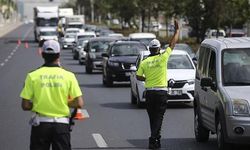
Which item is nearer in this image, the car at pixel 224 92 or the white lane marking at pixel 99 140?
the car at pixel 224 92

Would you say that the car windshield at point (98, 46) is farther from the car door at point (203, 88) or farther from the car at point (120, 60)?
the car door at point (203, 88)

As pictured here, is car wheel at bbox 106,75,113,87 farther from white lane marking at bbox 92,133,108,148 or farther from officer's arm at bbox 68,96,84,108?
officer's arm at bbox 68,96,84,108

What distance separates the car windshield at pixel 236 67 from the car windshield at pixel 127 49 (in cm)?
1576

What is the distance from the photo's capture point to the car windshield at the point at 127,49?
2834 cm

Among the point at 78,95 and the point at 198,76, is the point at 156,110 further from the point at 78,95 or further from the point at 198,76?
the point at 78,95

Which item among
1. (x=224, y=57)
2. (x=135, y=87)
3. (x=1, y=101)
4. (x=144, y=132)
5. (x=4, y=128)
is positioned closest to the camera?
(x=224, y=57)

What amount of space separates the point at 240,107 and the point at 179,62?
33.3ft

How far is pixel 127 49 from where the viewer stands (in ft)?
94.3

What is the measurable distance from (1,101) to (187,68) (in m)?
5.58

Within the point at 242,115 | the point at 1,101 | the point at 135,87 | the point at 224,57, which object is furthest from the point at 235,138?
the point at 1,101

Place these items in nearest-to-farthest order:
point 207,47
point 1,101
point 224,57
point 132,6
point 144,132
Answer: point 224,57, point 207,47, point 144,132, point 1,101, point 132,6

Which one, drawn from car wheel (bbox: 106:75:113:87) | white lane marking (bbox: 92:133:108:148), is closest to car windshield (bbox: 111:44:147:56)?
car wheel (bbox: 106:75:113:87)

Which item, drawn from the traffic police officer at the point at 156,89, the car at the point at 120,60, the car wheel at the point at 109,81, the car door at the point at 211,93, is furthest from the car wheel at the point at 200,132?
the car wheel at the point at 109,81

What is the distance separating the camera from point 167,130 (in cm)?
1551
